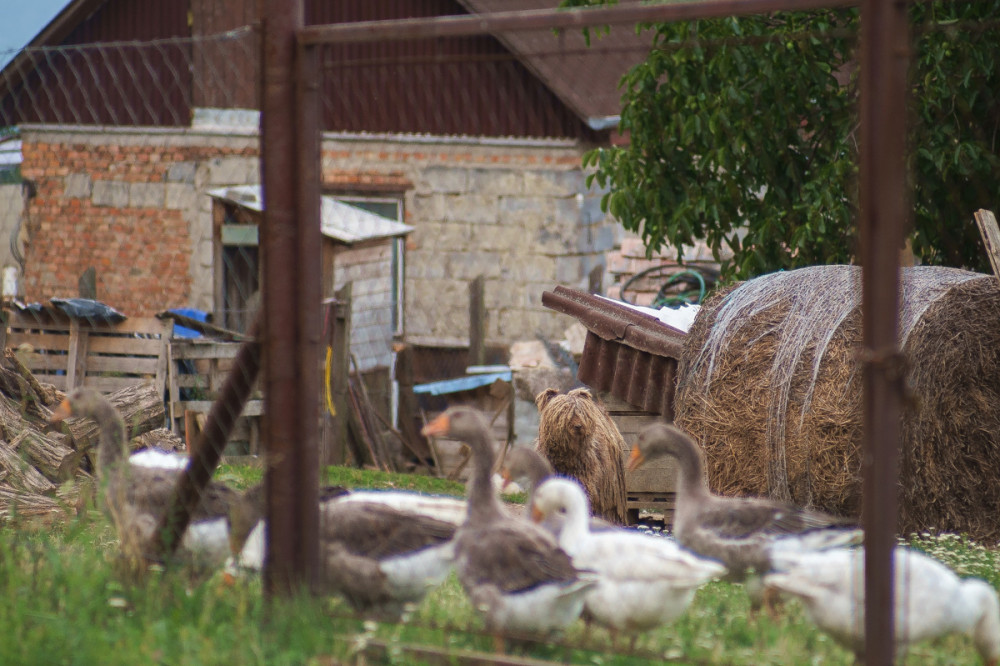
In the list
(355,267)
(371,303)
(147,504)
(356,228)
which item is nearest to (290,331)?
(147,504)

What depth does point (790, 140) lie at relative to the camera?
11.5 meters

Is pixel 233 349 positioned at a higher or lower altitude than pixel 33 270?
lower

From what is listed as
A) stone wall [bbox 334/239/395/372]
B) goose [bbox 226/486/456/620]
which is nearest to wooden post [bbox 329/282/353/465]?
stone wall [bbox 334/239/395/372]

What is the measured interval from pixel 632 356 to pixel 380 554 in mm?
6452

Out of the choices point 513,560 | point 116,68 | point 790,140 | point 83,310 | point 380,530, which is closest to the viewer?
point 513,560

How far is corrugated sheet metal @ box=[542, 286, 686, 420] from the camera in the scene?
10.5 metres

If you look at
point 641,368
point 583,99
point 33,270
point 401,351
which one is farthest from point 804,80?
point 33,270

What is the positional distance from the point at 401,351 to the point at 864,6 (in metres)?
14.2

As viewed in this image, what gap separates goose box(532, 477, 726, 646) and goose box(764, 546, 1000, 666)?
1.08ft

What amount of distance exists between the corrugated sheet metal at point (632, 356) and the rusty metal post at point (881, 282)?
21.6 feet

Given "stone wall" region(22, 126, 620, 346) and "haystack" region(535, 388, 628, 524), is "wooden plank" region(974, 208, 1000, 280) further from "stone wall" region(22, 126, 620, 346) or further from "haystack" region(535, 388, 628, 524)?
"stone wall" region(22, 126, 620, 346)

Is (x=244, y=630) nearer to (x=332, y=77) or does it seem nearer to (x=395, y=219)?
(x=332, y=77)

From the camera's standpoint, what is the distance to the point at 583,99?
17562 mm

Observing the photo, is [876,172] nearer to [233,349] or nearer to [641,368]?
[641,368]
